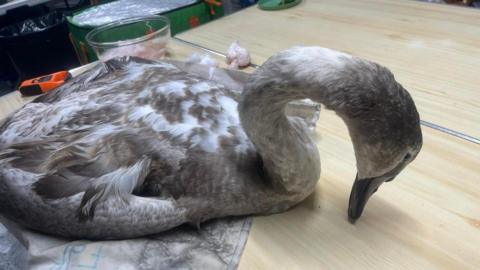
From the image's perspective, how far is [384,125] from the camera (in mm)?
541

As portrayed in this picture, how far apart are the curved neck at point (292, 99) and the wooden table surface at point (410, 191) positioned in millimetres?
85

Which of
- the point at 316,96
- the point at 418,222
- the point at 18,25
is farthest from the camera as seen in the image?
the point at 18,25

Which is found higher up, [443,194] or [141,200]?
[141,200]

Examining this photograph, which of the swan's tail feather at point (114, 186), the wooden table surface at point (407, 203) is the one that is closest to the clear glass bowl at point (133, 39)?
the wooden table surface at point (407, 203)

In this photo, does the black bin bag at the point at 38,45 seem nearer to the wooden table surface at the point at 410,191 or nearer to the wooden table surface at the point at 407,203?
the wooden table surface at the point at 407,203

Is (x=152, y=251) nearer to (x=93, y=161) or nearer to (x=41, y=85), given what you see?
(x=93, y=161)

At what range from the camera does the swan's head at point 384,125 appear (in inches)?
20.9

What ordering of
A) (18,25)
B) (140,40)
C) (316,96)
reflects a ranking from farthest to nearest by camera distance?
(18,25), (140,40), (316,96)

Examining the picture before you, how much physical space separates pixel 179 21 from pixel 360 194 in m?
1.30

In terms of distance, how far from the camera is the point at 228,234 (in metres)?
0.72

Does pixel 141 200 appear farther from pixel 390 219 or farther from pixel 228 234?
pixel 390 219

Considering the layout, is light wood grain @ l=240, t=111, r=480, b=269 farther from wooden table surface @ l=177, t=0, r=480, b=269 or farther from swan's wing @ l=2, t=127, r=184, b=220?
swan's wing @ l=2, t=127, r=184, b=220

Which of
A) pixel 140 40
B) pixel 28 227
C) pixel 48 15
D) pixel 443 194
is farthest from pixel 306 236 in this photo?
pixel 48 15

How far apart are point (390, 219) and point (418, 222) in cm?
4
